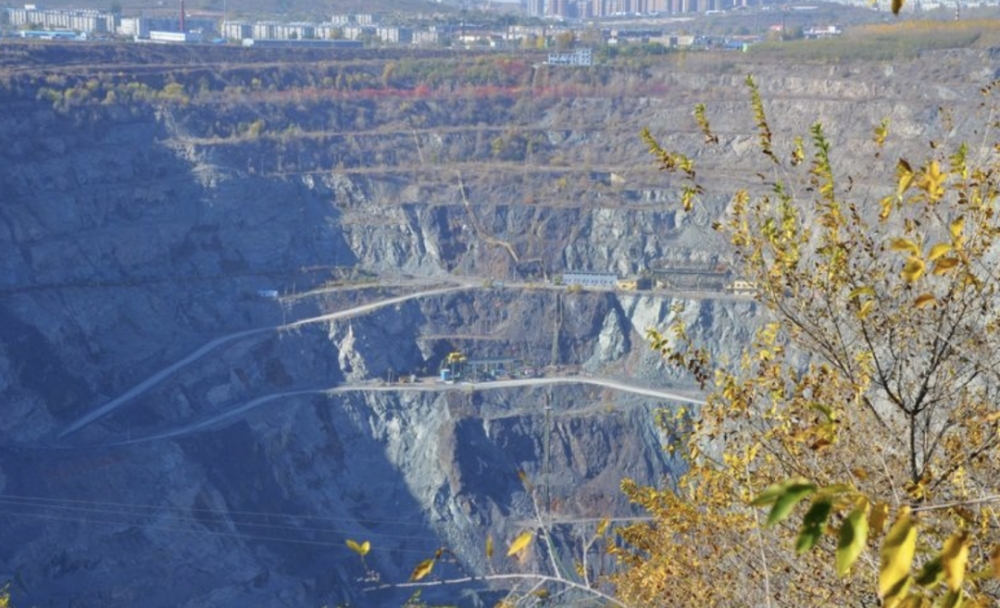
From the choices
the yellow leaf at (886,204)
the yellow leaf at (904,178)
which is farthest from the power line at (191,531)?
the yellow leaf at (904,178)

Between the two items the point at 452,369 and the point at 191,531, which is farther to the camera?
the point at 452,369

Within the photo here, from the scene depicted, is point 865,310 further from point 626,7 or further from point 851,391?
point 626,7

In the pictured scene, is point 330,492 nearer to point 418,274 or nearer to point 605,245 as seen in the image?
point 418,274

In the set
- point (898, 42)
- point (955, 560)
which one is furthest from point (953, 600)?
point (898, 42)

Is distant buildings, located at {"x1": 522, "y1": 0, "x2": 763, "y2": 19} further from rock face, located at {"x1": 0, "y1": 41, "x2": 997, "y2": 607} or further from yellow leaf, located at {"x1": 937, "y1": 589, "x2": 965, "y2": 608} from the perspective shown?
yellow leaf, located at {"x1": 937, "y1": 589, "x2": 965, "y2": 608}

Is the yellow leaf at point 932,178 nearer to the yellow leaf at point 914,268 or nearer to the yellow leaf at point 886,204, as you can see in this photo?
the yellow leaf at point 914,268

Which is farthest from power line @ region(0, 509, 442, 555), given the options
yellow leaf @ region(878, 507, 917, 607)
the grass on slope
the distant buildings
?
the distant buildings

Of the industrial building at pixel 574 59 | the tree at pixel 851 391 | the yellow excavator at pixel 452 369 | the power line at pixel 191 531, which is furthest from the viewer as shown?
the industrial building at pixel 574 59

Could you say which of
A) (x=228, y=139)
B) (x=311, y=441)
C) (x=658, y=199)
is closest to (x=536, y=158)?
(x=658, y=199)
